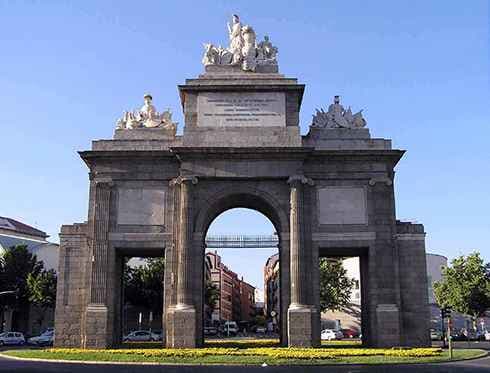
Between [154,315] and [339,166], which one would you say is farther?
[154,315]

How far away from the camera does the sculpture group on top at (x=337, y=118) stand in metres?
42.1

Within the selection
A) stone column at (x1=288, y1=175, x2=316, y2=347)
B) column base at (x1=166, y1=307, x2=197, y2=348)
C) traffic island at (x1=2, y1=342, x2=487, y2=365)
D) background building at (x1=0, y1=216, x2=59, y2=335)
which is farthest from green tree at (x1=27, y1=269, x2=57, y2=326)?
stone column at (x1=288, y1=175, x2=316, y2=347)

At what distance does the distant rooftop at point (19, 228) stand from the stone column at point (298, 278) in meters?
65.9

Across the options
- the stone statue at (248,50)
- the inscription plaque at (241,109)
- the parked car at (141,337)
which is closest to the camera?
the inscription plaque at (241,109)

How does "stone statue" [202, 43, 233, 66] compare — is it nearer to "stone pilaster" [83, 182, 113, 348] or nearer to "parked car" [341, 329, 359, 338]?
"stone pilaster" [83, 182, 113, 348]

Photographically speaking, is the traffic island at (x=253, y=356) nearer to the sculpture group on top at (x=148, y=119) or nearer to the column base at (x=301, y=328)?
the column base at (x=301, y=328)

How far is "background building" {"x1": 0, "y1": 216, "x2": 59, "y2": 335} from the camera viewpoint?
7475 cm

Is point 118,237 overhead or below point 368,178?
below

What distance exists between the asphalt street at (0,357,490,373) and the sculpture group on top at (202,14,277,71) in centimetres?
2244

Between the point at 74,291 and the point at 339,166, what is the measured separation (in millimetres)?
19408

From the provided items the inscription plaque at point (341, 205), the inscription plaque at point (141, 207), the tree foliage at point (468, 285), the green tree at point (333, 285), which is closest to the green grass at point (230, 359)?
the inscription plaque at point (141, 207)

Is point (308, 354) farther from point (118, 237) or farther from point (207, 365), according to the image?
point (118, 237)

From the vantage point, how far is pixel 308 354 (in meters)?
31.4

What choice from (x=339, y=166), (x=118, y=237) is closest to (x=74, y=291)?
(x=118, y=237)
